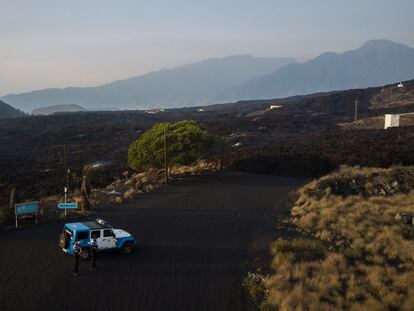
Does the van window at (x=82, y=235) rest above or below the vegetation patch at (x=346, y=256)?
above

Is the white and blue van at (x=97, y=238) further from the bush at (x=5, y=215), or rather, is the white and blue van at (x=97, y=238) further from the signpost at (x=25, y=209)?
the bush at (x=5, y=215)

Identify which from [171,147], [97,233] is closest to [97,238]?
[97,233]

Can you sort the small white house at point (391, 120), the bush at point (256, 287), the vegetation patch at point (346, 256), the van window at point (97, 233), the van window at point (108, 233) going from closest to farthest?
the vegetation patch at point (346, 256), the bush at point (256, 287), the van window at point (97, 233), the van window at point (108, 233), the small white house at point (391, 120)

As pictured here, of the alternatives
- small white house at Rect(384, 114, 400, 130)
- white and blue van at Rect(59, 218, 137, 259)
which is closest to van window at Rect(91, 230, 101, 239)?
white and blue van at Rect(59, 218, 137, 259)

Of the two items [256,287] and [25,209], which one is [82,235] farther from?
[25,209]

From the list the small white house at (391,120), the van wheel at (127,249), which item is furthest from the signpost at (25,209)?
the small white house at (391,120)

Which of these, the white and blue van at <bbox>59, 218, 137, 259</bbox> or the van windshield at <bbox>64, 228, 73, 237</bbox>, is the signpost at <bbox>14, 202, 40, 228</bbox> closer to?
the white and blue van at <bbox>59, 218, 137, 259</bbox>
